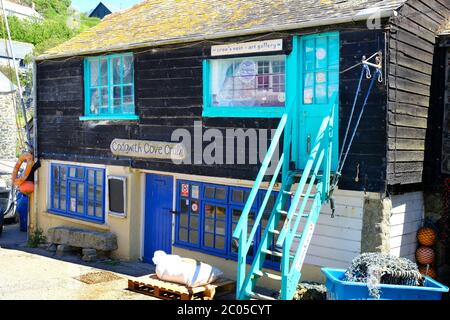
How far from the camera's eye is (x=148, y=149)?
458 inches

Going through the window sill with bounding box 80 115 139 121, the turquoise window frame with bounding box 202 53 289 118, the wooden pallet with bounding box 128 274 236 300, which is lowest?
the wooden pallet with bounding box 128 274 236 300

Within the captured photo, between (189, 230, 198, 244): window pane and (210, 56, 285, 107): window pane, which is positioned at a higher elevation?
(210, 56, 285, 107): window pane

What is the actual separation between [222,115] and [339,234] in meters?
3.07

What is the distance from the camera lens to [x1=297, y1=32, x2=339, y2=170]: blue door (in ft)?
29.3

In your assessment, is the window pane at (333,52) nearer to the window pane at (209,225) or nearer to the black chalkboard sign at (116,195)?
the window pane at (209,225)

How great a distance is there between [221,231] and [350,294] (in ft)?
12.8

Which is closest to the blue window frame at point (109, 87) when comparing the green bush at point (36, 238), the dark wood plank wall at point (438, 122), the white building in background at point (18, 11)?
the green bush at point (36, 238)

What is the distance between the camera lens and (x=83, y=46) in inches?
513

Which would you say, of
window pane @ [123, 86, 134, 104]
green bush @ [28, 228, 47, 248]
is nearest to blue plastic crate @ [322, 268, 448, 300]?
window pane @ [123, 86, 134, 104]

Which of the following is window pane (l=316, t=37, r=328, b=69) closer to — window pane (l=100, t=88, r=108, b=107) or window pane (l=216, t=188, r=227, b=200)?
window pane (l=216, t=188, r=227, b=200)

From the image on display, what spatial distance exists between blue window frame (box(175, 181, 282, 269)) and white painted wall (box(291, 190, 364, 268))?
0.91m

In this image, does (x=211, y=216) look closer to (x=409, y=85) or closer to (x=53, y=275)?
(x=53, y=275)

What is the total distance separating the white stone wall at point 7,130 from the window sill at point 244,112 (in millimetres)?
21567

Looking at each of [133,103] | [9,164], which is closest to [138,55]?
[133,103]
